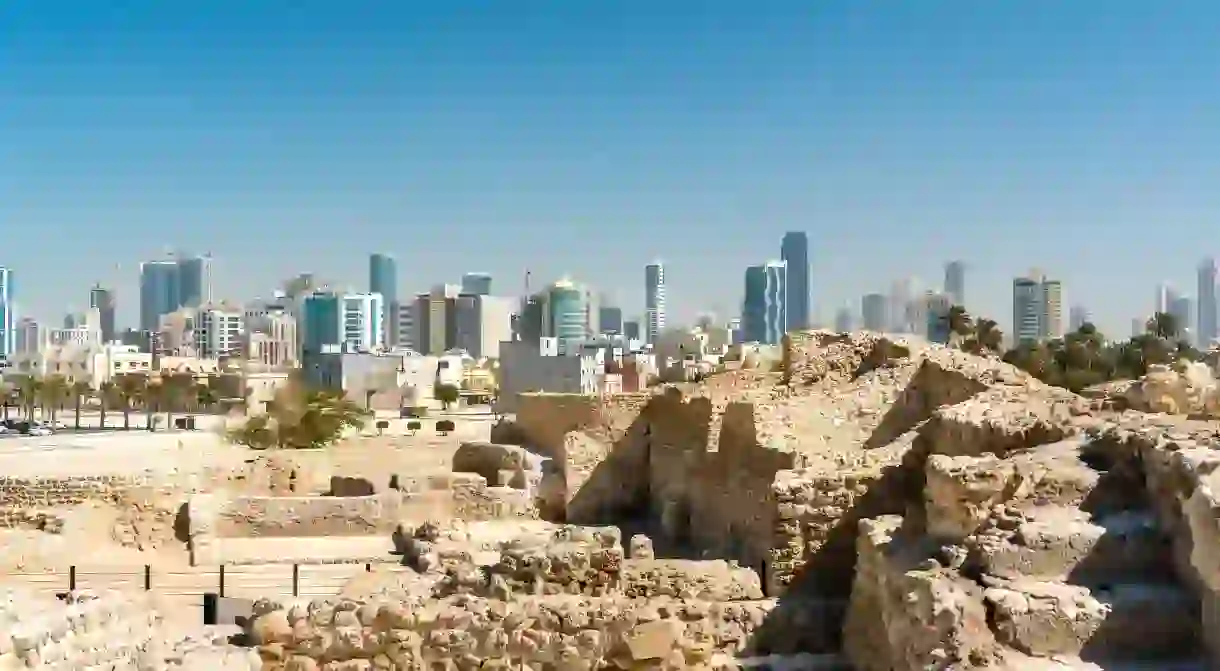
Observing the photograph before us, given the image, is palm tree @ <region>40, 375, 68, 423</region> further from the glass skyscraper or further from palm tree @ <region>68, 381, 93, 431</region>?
the glass skyscraper

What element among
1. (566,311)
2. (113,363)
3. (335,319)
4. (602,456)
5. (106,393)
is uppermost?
(566,311)

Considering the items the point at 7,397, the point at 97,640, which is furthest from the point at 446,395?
the point at 97,640

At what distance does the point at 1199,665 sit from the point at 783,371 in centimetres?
1138

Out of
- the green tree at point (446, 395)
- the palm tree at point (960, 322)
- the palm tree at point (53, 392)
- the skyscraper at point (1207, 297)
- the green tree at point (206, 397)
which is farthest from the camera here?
the skyscraper at point (1207, 297)

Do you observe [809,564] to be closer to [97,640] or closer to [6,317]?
[97,640]

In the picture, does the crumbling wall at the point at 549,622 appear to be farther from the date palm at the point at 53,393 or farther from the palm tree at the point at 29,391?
the palm tree at the point at 29,391

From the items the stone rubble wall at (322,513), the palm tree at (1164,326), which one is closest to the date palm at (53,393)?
the stone rubble wall at (322,513)

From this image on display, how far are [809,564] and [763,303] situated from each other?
14425 centimetres

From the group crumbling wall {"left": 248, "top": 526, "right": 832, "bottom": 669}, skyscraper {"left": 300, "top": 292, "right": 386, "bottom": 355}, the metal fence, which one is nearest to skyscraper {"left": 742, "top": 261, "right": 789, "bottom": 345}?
skyscraper {"left": 300, "top": 292, "right": 386, "bottom": 355}

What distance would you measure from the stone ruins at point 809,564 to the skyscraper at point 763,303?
445 ft

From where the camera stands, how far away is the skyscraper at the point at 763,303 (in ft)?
496

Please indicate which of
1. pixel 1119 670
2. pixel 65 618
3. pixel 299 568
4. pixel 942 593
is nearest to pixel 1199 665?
pixel 1119 670

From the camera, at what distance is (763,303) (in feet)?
502

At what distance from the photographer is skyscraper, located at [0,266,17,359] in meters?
176
